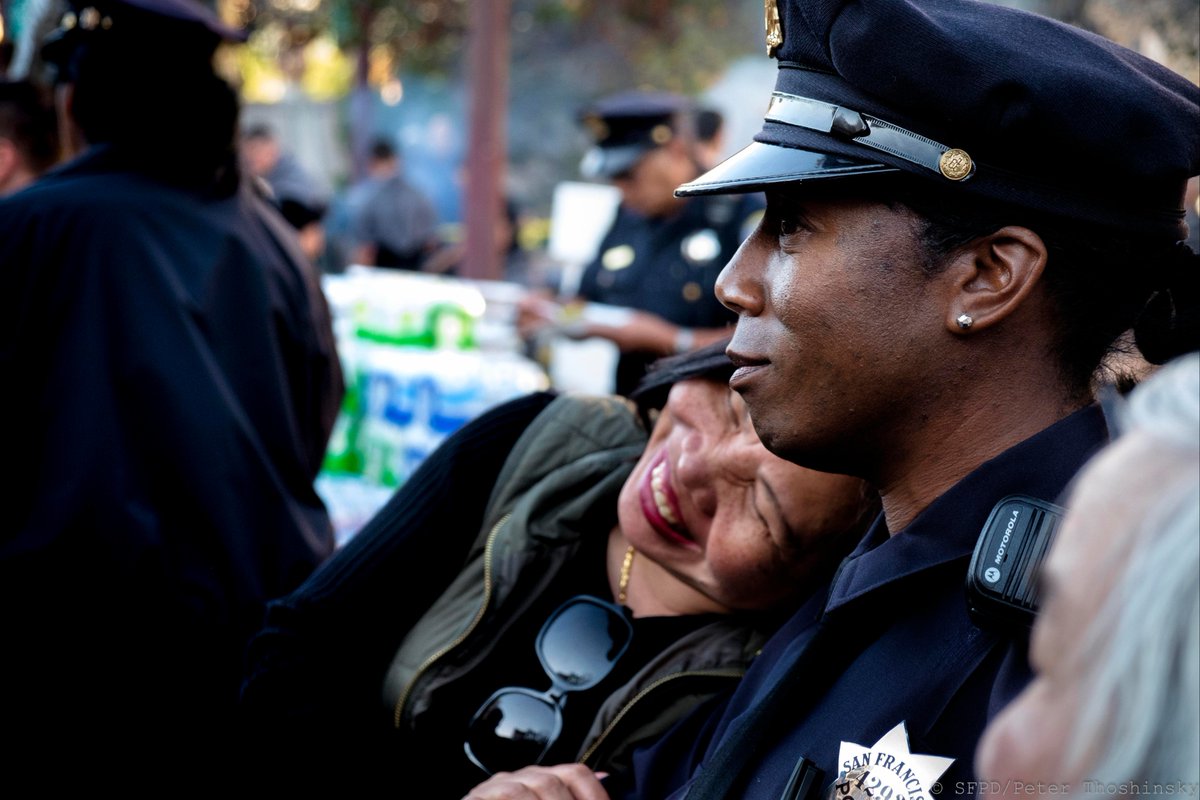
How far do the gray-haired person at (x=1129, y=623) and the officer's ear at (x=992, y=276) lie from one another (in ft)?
1.97

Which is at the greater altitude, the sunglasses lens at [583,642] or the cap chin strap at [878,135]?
the cap chin strap at [878,135]

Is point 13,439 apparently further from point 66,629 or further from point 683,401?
point 683,401

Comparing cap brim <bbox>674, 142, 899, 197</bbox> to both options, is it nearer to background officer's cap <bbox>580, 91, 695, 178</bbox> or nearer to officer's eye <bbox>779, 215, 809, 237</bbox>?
officer's eye <bbox>779, 215, 809, 237</bbox>

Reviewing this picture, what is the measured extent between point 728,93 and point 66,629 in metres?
9.69

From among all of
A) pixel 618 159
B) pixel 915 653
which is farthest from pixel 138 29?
pixel 618 159

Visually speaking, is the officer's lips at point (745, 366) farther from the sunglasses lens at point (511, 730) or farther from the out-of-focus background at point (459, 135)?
the out-of-focus background at point (459, 135)

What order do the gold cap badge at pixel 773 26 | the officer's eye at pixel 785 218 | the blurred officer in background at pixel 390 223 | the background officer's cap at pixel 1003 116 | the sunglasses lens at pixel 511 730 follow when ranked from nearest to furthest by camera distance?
1. the background officer's cap at pixel 1003 116
2. the officer's eye at pixel 785 218
3. the gold cap badge at pixel 773 26
4. the sunglasses lens at pixel 511 730
5. the blurred officer in background at pixel 390 223

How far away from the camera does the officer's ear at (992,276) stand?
59.2 inches

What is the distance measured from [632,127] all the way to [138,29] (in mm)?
3379

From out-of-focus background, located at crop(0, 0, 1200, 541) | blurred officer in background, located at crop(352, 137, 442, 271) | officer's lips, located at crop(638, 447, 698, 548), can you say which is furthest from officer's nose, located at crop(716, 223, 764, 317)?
blurred officer in background, located at crop(352, 137, 442, 271)

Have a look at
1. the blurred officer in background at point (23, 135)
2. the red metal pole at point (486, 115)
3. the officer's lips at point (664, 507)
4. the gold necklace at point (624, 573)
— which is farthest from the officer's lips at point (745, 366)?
the red metal pole at point (486, 115)

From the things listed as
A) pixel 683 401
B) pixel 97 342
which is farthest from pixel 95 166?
pixel 683 401

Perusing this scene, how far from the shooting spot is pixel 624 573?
8.15 feet

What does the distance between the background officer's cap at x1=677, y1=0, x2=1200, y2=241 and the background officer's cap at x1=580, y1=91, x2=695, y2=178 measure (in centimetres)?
443
